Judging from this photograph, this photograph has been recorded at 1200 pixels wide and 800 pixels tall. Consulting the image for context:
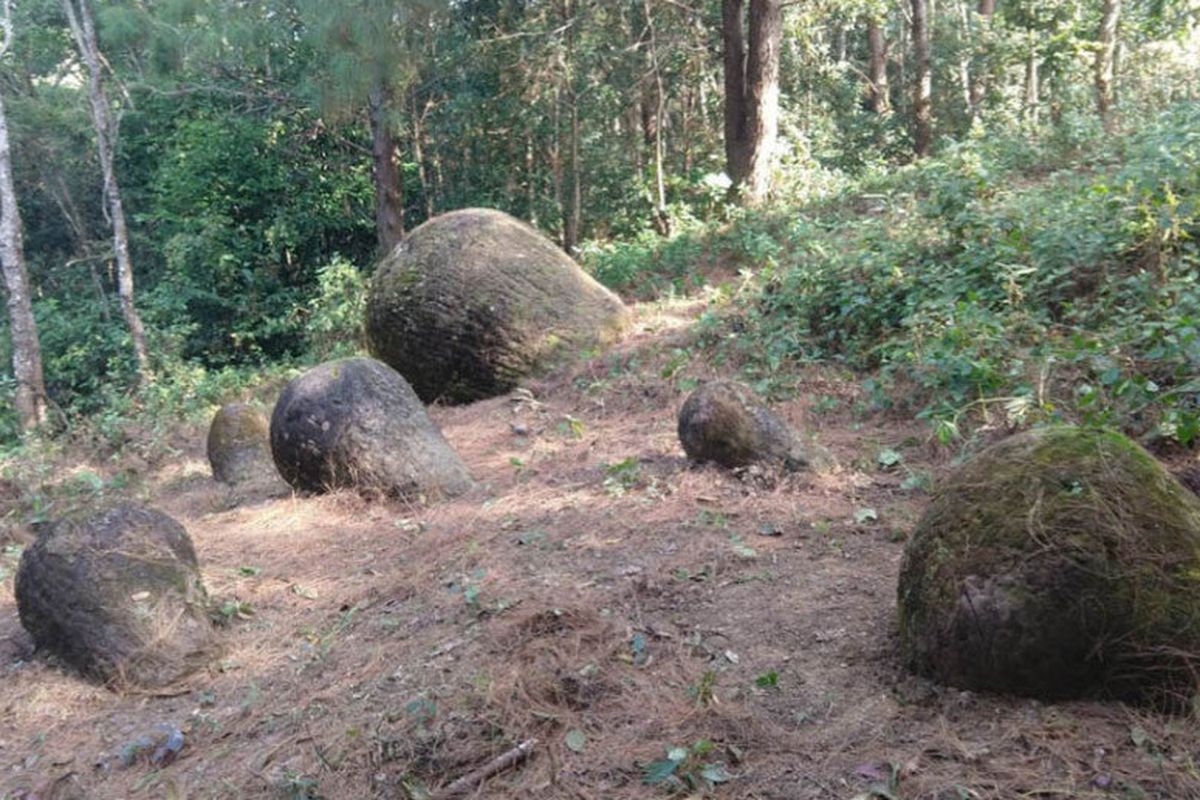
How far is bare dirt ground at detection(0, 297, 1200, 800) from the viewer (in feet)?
9.80

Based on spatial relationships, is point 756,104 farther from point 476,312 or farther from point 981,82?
point 981,82

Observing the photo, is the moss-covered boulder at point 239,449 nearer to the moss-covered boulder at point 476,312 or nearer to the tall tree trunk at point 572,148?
the moss-covered boulder at point 476,312

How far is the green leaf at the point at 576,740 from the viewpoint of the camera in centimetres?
331

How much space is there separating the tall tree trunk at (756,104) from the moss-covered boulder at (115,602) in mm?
9773

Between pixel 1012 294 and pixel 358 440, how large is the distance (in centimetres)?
463

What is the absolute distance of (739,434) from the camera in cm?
568

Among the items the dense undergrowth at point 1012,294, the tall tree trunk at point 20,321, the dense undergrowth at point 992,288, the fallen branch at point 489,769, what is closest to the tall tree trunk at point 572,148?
the dense undergrowth at point 992,288

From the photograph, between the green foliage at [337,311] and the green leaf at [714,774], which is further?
the green foliage at [337,311]

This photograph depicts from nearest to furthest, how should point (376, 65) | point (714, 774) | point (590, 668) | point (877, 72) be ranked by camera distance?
point (714, 774) → point (590, 668) → point (376, 65) → point (877, 72)

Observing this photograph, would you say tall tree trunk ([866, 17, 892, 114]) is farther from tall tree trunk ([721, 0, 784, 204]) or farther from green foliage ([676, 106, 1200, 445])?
green foliage ([676, 106, 1200, 445])

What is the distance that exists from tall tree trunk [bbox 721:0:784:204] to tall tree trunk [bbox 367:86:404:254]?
5.33 m

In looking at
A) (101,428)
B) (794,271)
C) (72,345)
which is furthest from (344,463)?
(72,345)

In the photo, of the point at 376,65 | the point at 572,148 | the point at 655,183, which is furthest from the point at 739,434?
the point at 572,148

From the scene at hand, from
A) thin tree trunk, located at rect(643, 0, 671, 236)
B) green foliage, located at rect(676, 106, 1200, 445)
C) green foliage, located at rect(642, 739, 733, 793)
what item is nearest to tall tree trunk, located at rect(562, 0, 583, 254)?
thin tree trunk, located at rect(643, 0, 671, 236)
